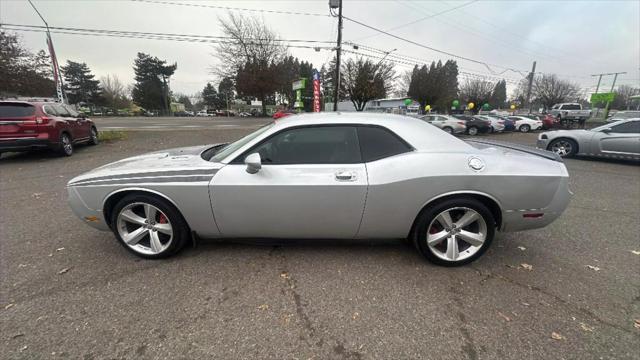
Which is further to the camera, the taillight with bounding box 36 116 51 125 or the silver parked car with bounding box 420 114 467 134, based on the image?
the silver parked car with bounding box 420 114 467 134

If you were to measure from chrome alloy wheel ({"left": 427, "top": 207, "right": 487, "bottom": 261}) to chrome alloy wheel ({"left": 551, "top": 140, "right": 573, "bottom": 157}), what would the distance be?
357 inches

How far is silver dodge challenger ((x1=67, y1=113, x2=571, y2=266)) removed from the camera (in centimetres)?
235

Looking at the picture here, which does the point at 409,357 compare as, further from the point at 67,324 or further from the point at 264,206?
the point at 67,324

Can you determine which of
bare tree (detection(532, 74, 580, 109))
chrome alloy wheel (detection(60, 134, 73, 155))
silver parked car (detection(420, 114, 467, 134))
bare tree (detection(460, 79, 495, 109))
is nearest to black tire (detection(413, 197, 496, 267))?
chrome alloy wheel (detection(60, 134, 73, 155))

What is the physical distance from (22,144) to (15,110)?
0.78 meters

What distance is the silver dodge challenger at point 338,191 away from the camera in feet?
7.72

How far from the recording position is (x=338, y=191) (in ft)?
7.64

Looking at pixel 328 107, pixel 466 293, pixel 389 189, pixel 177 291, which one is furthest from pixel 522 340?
pixel 328 107

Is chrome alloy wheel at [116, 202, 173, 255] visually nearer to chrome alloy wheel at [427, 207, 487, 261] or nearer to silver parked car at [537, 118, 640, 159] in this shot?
chrome alloy wheel at [427, 207, 487, 261]

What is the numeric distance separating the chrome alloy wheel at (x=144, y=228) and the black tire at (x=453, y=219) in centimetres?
236

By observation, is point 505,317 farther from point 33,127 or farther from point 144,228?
point 33,127

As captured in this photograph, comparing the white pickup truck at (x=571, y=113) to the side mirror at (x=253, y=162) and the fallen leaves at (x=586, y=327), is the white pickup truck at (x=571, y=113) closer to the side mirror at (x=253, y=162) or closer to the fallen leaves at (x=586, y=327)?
the fallen leaves at (x=586, y=327)

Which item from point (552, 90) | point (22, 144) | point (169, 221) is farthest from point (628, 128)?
point (552, 90)

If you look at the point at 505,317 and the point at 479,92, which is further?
the point at 479,92
